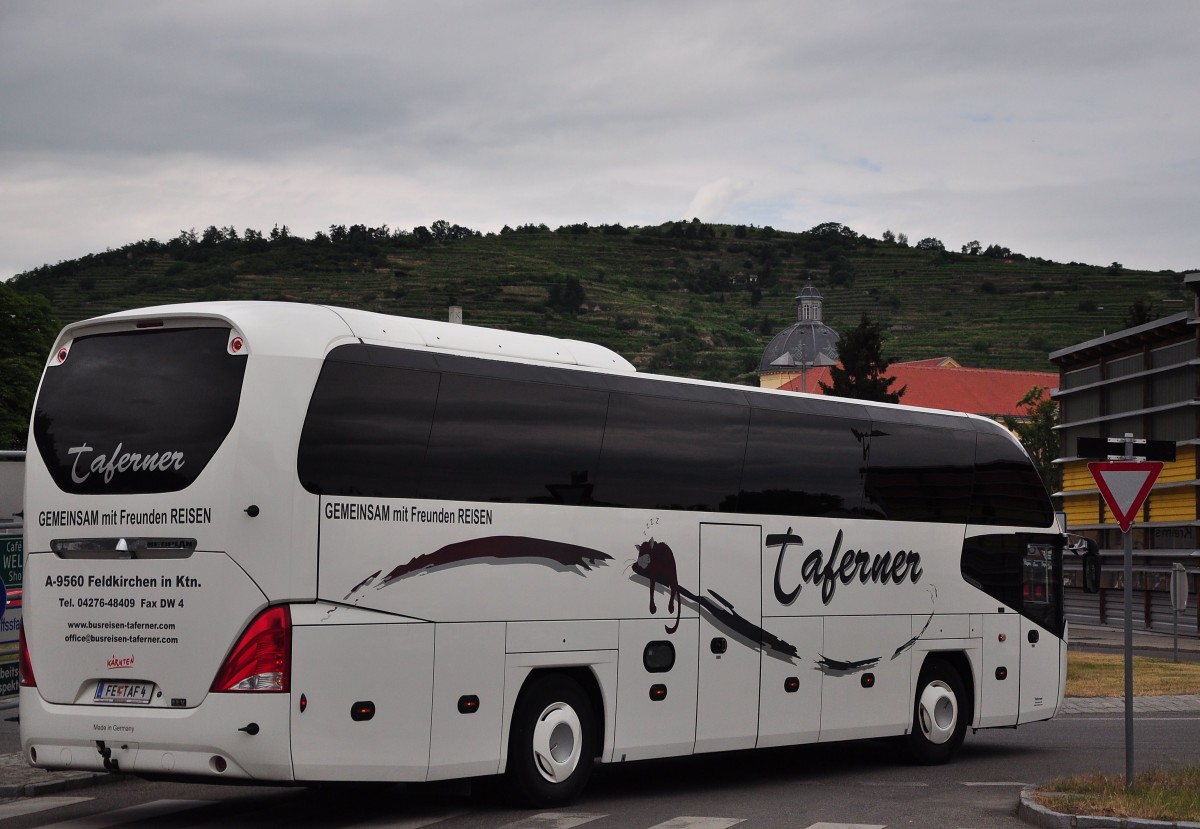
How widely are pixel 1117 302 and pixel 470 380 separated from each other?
180655 millimetres

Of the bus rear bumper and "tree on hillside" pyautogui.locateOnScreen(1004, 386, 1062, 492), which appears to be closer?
the bus rear bumper

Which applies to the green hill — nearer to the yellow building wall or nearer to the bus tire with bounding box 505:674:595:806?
the yellow building wall

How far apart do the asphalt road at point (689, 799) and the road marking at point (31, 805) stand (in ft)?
0.05

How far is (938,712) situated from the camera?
1565cm

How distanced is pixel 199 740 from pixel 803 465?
624 cm

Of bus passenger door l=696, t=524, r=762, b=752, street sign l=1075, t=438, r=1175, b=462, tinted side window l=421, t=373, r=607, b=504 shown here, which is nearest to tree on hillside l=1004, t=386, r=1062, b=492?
street sign l=1075, t=438, r=1175, b=462

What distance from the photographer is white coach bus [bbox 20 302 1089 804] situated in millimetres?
9867

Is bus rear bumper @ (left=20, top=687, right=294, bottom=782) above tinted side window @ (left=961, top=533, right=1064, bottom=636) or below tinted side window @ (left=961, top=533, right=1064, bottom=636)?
below

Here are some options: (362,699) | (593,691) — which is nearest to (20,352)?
(593,691)

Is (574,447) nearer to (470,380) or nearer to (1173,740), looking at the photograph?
(470,380)

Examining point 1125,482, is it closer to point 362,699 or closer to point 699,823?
point 699,823

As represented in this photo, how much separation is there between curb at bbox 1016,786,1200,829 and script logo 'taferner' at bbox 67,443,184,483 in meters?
6.10

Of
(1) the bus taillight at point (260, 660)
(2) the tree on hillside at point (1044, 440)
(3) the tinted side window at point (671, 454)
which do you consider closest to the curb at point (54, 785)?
(1) the bus taillight at point (260, 660)

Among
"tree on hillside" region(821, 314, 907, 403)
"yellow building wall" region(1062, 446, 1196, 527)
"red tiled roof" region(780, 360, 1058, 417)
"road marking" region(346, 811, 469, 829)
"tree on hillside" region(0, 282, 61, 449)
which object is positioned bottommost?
"road marking" region(346, 811, 469, 829)
